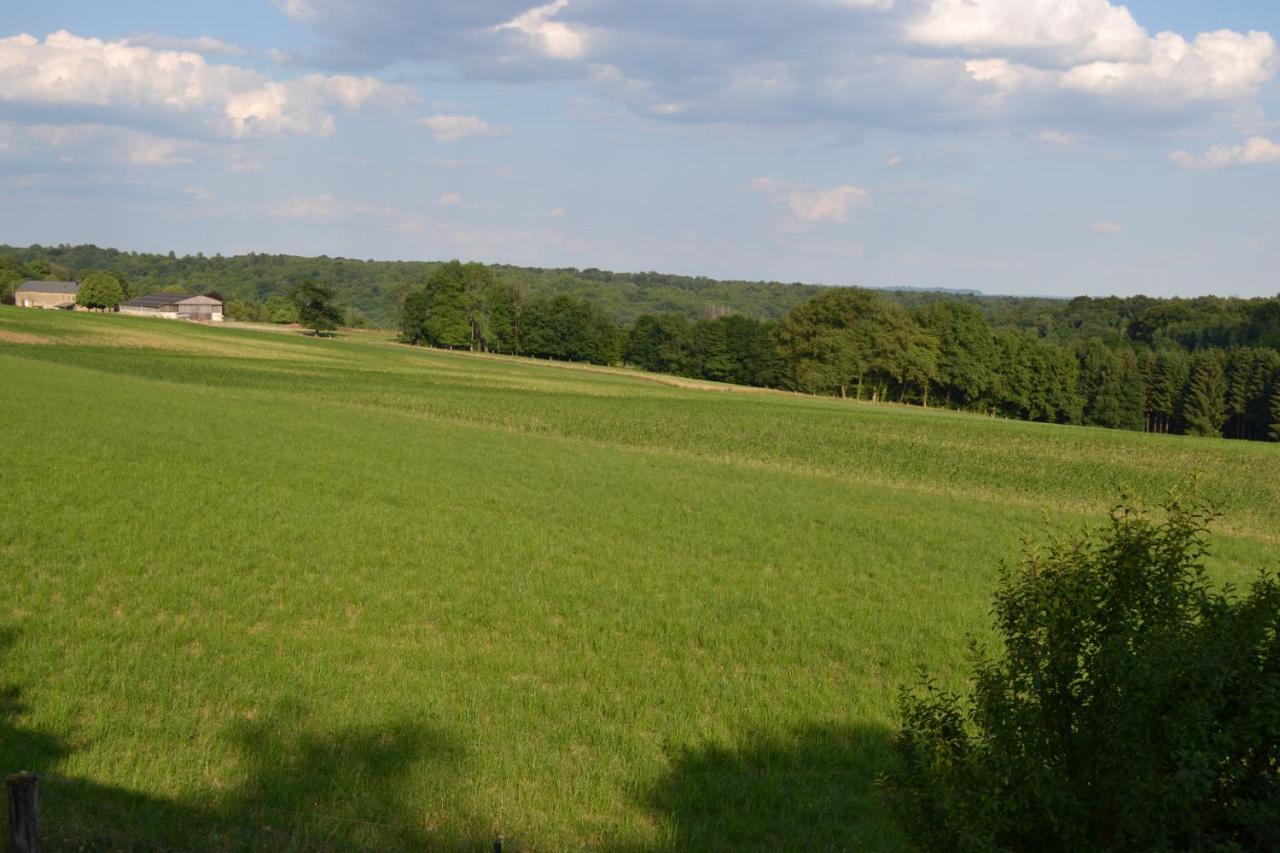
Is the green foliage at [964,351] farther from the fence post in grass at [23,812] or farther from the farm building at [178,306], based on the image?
the farm building at [178,306]

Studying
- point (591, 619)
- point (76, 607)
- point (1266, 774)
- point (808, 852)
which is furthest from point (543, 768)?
point (76, 607)

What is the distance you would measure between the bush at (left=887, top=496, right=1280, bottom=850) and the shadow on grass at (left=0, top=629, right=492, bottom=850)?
3963 mm

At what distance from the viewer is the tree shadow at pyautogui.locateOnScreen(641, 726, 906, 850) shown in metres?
8.25

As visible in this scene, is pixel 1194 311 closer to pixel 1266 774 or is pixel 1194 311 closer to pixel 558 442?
pixel 558 442

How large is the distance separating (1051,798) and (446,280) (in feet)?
431

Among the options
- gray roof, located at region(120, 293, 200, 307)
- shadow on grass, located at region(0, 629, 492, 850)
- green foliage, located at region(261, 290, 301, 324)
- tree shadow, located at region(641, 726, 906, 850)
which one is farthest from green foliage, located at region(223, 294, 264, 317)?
tree shadow, located at region(641, 726, 906, 850)

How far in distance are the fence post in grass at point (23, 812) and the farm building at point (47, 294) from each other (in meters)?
176

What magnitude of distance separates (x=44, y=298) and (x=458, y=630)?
576ft

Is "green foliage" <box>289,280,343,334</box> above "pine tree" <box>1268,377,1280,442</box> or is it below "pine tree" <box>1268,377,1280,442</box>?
above

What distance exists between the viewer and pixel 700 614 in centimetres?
1468

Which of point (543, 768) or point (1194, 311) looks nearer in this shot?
point (543, 768)

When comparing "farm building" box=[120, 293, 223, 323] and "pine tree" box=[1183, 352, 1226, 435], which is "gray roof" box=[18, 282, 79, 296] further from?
"pine tree" box=[1183, 352, 1226, 435]

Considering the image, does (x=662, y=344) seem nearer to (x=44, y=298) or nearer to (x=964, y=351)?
(x=964, y=351)

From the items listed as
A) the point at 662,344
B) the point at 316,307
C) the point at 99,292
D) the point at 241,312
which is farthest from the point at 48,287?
the point at 662,344
